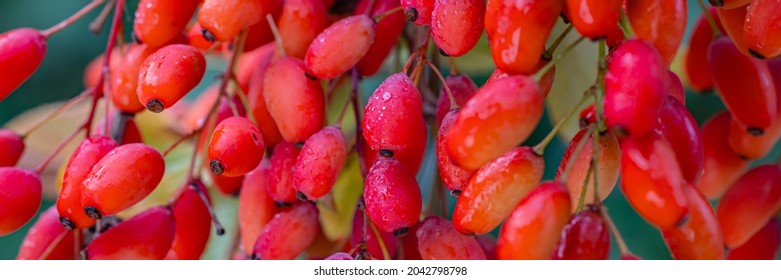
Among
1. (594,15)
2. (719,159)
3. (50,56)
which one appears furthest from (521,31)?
(50,56)

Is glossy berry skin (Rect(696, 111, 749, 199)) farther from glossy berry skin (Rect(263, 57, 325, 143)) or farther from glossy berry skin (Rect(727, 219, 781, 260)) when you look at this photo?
glossy berry skin (Rect(263, 57, 325, 143))

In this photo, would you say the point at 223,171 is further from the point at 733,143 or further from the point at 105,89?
the point at 733,143

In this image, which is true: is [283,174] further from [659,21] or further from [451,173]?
[659,21]

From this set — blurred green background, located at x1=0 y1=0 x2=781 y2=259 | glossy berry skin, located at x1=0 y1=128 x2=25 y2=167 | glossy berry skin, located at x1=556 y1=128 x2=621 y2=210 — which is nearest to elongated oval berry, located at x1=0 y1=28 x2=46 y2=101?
glossy berry skin, located at x1=0 y1=128 x2=25 y2=167
